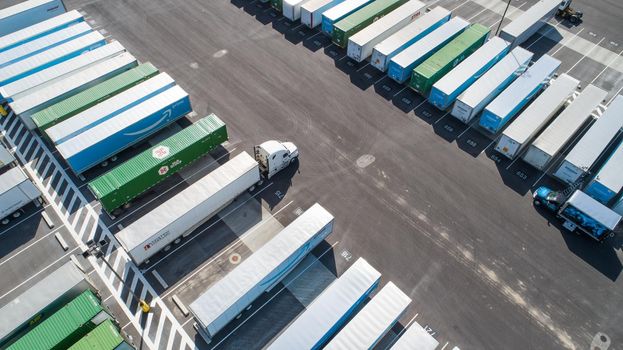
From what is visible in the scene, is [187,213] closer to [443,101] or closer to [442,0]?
[443,101]

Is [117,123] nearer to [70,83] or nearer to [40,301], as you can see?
[70,83]

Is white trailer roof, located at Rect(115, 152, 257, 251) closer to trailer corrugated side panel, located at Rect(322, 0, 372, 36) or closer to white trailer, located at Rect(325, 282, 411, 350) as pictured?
white trailer, located at Rect(325, 282, 411, 350)

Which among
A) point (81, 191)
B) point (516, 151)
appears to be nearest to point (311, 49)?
point (516, 151)

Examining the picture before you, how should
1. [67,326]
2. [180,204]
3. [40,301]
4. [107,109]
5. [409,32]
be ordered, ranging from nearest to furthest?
1. [67,326]
2. [40,301]
3. [180,204]
4. [107,109]
5. [409,32]

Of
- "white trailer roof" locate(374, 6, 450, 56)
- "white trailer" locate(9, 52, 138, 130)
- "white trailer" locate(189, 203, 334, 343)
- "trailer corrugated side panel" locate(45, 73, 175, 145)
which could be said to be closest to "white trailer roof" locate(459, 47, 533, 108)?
"white trailer roof" locate(374, 6, 450, 56)

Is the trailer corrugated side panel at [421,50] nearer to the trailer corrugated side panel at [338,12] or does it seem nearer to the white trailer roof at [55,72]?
the trailer corrugated side panel at [338,12]

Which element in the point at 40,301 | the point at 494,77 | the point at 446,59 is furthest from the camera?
the point at 446,59

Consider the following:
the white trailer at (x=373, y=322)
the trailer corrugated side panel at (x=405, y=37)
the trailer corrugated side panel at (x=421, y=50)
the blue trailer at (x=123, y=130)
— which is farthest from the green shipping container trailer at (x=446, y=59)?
the blue trailer at (x=123, y=130)

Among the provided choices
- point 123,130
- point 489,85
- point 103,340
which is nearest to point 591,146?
point 489,85
